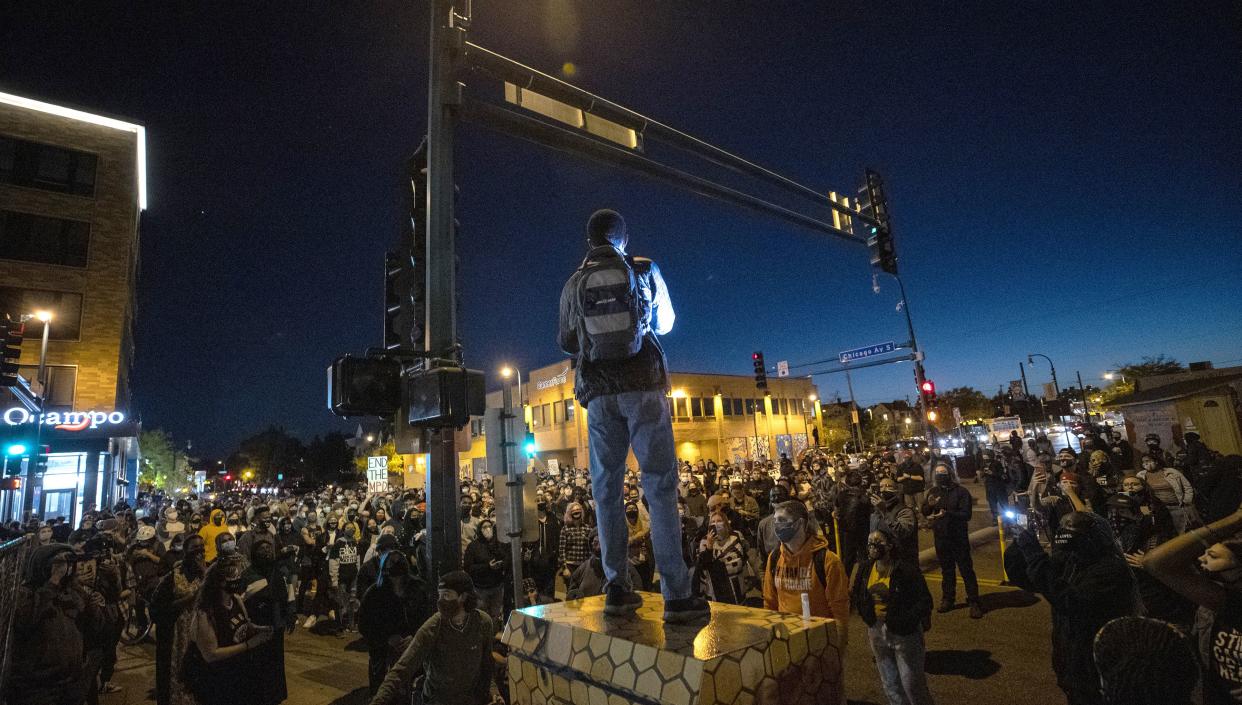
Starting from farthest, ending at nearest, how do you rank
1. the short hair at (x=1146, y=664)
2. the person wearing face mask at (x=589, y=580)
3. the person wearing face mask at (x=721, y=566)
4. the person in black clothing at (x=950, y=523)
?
1. the person in black clothing at (x=950, y=523)
2. the person wearing face mask at (x=721, y=566)
3. the person wearing face mask at (x=589, y=580)
4. the short hair at (x=1146, y=664)

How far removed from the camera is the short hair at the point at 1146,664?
7.30 feet

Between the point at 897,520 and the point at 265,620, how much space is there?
23.1 feet

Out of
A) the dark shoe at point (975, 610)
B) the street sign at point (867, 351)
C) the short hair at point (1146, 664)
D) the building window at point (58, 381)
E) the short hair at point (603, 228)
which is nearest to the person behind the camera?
the short hair at point (1146, 664)

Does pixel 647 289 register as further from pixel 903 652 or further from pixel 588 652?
pixel 903 652

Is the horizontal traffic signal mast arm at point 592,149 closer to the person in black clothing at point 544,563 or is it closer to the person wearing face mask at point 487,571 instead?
the person wearing face mask at point 487,571

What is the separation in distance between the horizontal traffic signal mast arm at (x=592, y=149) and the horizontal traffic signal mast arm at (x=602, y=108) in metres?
0.43

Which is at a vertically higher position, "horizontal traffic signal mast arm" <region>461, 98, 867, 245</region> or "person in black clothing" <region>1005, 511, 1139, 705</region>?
"horizontal traffic signal mast arm" <region>461, 98, 867, 245</region>

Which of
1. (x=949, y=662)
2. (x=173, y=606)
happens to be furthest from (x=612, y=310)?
(x=173, y=606)

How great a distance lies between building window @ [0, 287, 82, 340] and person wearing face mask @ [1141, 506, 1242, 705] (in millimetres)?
36223

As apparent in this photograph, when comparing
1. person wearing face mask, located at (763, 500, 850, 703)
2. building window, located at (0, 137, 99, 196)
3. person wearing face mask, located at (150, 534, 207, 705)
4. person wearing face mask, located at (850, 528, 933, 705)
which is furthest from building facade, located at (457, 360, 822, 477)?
person wearing face mask, located at (763, 500, 850, 703)

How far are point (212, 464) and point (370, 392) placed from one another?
202524 mm

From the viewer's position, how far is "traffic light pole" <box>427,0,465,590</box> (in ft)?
17.1

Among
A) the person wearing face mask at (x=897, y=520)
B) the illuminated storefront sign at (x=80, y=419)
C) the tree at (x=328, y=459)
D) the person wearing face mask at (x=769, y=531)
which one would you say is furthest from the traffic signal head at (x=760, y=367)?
the tree at (x=328, y=459)

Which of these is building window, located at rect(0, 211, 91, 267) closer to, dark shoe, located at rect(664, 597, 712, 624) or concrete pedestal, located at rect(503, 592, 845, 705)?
concrete pedestal, located at rect(503, 592, 845, 705)
